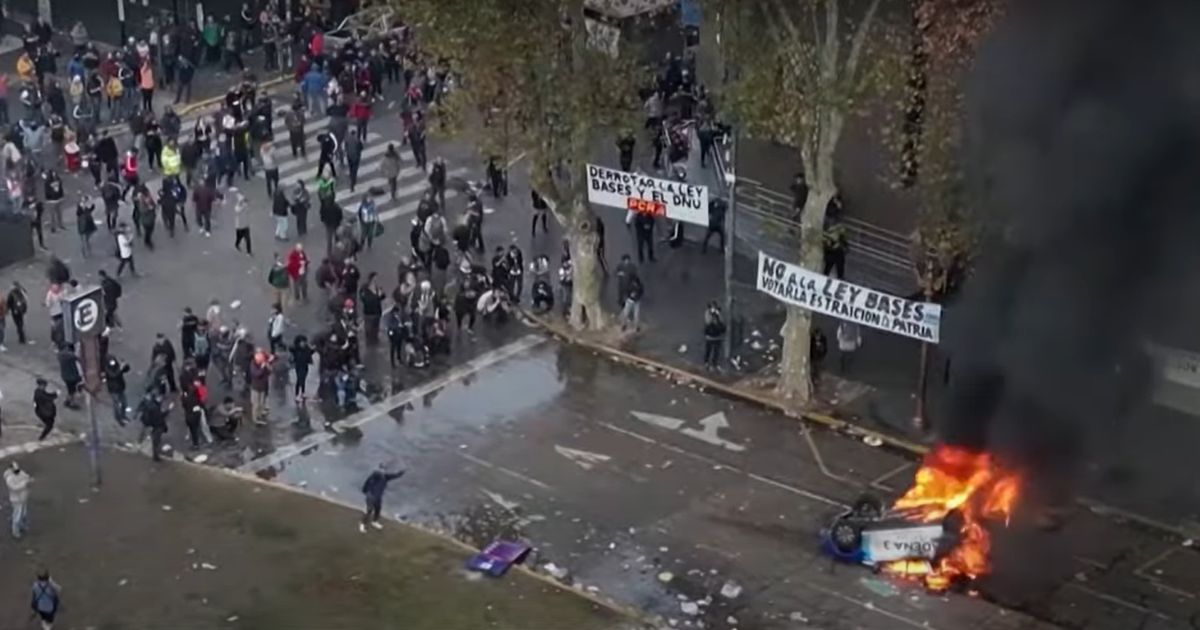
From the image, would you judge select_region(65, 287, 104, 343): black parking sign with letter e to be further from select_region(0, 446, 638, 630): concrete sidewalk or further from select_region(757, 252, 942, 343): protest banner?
select_region(757, 252, 942, 343): protest banner

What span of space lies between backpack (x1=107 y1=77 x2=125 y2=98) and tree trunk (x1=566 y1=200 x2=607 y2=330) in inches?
512

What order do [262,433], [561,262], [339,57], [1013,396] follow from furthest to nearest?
[339,57] < [561,262] < [262,433] < [1013,396]

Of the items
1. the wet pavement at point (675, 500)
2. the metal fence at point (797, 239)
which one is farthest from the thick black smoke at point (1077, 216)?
the metal fence at point (797, 239)

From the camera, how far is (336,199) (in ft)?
136

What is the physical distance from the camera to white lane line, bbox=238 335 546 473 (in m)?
32.4

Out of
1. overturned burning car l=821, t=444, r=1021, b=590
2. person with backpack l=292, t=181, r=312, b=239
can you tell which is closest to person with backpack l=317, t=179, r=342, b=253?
person with backpack l=292, t=181, r=312, b=239

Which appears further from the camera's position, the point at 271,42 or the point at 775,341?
the point at 271,42

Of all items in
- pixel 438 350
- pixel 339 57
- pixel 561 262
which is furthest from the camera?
pixel 339 57

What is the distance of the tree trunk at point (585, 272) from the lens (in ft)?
118

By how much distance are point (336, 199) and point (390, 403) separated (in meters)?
8.17

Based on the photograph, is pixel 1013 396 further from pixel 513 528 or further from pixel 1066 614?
pixel 513 528

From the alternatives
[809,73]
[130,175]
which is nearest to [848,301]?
[809,73]

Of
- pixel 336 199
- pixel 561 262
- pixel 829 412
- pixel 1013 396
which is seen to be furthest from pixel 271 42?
pixel 1013 396

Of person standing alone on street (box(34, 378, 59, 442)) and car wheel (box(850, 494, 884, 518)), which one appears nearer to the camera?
car wheel (box(850, 494, 884, 518))
